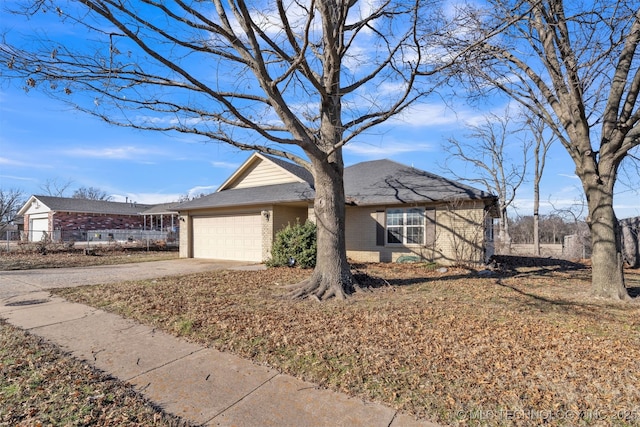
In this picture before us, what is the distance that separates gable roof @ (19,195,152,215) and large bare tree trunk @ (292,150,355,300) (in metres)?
33.8

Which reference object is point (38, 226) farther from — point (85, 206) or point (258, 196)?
point (258, 196)

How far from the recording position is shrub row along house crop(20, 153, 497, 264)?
12.7 metres

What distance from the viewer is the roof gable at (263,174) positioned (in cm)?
1641

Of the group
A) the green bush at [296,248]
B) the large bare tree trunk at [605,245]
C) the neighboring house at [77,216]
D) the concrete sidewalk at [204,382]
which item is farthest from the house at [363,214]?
the neighboring house at [77,216]

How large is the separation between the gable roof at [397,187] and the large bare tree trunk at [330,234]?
20.2ft

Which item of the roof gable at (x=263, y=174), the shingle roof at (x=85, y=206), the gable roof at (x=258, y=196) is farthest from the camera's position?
the shingle roof at (x=85, y=206)

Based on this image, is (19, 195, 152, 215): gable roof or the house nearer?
the house

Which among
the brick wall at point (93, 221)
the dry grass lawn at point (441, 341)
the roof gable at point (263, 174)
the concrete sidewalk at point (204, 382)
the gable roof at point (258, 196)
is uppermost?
the roof gable at point (263, 174)

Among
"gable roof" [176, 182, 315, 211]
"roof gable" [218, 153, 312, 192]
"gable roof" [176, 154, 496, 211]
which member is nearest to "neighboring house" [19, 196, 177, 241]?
"gable roof" [176, 182, 315, 211]

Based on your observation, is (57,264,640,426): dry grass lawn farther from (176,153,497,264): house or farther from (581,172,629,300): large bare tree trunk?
(176,153,497,264): house

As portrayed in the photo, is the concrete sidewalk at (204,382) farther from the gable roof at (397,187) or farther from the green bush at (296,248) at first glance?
the gable roof at (397,187)

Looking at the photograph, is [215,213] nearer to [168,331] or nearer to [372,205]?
[372,205]

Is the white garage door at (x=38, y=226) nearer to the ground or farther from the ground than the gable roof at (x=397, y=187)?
A: nearer to the ground

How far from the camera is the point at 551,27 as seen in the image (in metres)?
7.28
